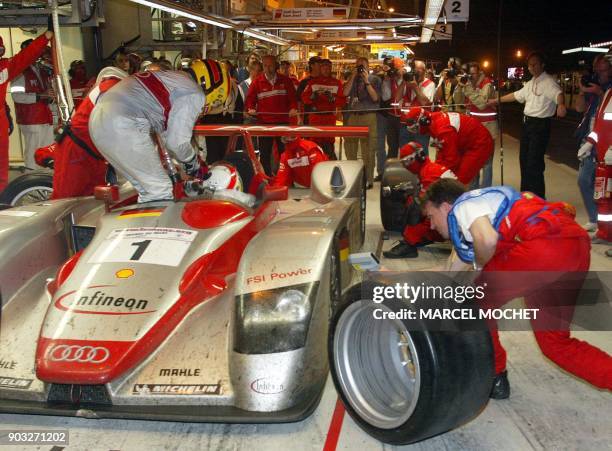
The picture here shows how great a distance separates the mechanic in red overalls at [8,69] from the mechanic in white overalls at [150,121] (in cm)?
279

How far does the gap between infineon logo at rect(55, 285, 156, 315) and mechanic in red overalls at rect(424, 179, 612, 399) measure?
5.17ft

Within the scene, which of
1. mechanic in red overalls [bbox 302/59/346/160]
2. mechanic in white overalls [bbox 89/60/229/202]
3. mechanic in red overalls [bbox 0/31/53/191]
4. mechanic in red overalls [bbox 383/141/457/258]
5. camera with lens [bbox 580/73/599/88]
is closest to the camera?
mechanic in white overalls [bbox 89/60/229/202]

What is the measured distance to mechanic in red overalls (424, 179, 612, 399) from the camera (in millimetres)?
3070

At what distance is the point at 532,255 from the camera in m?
3.08

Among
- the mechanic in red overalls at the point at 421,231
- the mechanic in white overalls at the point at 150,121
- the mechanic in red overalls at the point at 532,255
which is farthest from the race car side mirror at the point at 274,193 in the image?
the mechanic in red overalls at the point at 421,231

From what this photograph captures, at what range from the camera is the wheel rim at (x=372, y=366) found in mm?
2957

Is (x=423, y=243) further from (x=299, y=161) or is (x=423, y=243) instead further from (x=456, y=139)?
(x=299, y=161)

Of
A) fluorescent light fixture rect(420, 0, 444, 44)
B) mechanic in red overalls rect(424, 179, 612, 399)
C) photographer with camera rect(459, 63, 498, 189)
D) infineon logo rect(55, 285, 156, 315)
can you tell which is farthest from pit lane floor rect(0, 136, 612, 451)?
fluorescent light fixture rect(420, 0, 444, 44)

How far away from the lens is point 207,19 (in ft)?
28.4

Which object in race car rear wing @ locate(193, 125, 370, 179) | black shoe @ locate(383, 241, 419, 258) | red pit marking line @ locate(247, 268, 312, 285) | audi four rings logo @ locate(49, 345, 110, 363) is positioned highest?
race car rear wing @ locate(193, 125, 370, 179)

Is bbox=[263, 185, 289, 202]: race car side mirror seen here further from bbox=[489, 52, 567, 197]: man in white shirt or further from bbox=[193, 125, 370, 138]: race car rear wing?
bbox=[489, 52, 567, 197]: man in white shirt

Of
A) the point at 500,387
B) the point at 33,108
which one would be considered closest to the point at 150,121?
the point at 500,387

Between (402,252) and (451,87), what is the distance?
875 cm

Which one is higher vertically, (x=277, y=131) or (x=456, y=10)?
(x=456, y=10)
